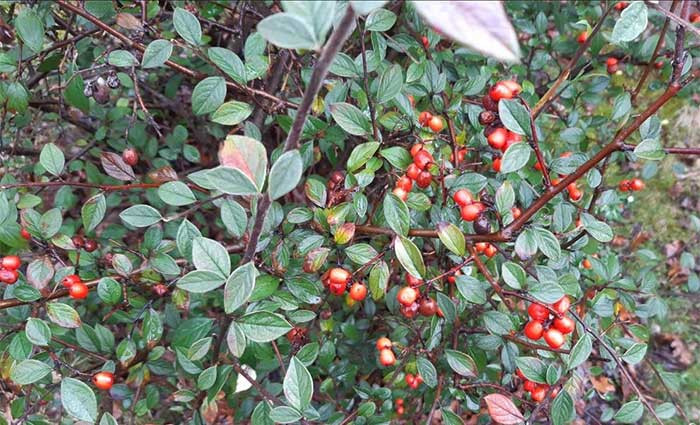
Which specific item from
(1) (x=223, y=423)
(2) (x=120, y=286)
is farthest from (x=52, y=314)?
(1) (x=223, y=423)

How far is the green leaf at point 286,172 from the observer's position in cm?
59

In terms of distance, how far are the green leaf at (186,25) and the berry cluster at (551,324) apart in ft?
2.98

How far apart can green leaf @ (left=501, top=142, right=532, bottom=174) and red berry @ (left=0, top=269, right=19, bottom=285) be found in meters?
1.04

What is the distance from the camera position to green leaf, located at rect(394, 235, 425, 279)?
0.99 m

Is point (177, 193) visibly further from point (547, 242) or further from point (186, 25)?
point (547, 242)

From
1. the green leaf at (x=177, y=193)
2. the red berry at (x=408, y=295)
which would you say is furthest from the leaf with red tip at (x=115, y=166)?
the red berry at (x=408, y=295)

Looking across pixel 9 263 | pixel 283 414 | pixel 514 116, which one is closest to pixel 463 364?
pixel 283 414

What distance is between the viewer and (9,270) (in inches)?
45.4

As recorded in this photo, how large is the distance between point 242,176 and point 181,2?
3.99 ft

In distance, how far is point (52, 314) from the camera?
3.61 ft

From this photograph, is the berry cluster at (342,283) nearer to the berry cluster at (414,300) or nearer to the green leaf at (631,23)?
the berry cluster at (414,300)

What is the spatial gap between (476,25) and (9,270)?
1155mm

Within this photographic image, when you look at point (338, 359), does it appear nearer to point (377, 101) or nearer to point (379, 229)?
point (379, 229)

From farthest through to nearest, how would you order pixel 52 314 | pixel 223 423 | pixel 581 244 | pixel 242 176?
pixel 223 423
pixel 581 244
pixel 52 314
pixel 242 176
